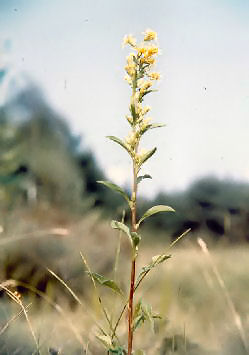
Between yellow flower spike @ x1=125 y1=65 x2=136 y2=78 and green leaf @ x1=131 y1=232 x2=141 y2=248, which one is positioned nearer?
green leaf @ x1=131 y1=232 x2=141 y2=248

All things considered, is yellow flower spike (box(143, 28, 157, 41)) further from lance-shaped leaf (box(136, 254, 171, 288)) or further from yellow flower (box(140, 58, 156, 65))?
lance-shaped leaf (box(136, 254, 171, 288))

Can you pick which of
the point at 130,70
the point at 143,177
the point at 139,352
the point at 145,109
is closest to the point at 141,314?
the point at 139,352

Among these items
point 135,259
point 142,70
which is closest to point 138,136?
point 142,70

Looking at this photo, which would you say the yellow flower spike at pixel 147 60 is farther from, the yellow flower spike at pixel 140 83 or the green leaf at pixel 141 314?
the green leaf at pixel 141 314

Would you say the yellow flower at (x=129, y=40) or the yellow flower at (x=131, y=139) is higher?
the yellow flower at (x=129, y=40)

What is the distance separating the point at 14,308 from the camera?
1.82 meters

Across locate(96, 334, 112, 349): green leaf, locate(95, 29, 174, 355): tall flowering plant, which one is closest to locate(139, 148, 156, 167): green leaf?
locate(95, 29, 174, 355): tall flowering plant

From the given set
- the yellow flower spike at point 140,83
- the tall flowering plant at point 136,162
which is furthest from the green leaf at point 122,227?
the yellow flower spike at point 140,83

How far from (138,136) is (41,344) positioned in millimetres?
924

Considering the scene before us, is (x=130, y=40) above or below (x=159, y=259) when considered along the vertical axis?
above

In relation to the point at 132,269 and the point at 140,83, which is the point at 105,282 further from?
the point at 140,83

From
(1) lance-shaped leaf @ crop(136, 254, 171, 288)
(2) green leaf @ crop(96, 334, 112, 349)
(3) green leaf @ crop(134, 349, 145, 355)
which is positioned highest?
(1) lance-shaped leaf @ crop(136, 254, 171, 288)

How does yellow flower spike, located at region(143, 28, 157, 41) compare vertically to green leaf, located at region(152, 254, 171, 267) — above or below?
above

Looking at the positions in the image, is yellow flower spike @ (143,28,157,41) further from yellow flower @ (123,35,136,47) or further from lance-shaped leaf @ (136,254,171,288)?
lance-shaped leaf @ (136,254,171,288)
